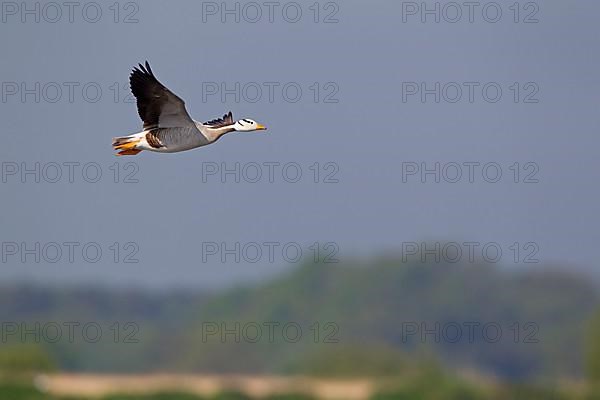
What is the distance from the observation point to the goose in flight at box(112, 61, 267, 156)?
755 inches

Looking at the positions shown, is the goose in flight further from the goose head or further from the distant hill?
the distant hill

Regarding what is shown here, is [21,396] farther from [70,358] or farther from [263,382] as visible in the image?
[70,358]

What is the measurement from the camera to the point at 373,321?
96188mm

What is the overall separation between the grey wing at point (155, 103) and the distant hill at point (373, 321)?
2295 inches

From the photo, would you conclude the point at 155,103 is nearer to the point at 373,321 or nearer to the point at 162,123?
the point at 162,123

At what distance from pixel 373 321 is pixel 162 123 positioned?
77376 millimetres

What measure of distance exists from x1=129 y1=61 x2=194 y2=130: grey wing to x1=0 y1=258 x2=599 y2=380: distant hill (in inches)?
2295

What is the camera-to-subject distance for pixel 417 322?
309 feet

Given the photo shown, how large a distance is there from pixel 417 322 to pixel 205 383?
42487 mm

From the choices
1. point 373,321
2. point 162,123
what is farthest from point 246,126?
point 373,321

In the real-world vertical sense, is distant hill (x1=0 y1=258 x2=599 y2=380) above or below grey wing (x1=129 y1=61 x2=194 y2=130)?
below

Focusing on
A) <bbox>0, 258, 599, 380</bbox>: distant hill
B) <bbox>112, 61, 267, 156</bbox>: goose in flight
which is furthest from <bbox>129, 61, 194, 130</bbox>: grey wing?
<bbox>0, 258, 599, 380</bbox>: distant hill

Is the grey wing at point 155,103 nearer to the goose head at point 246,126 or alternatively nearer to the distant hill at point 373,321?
the goose head at point 246,126

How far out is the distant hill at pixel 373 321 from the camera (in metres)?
85.2
